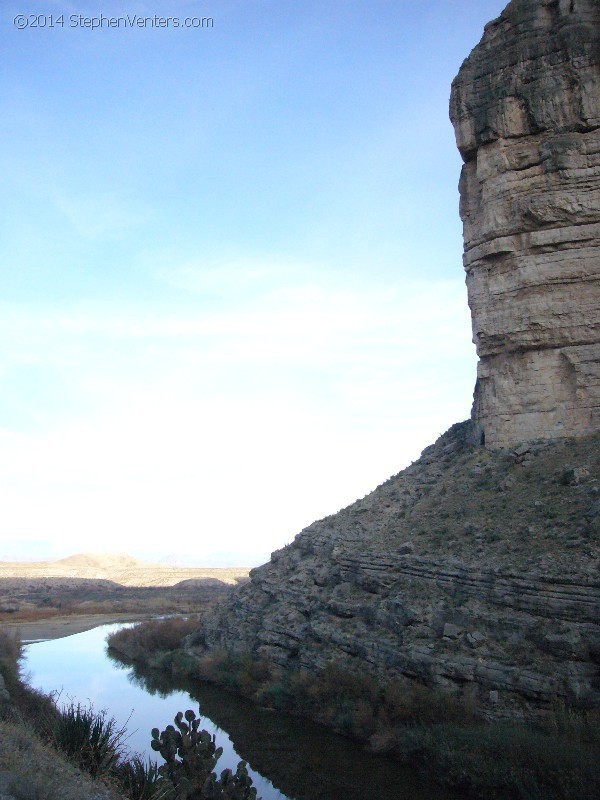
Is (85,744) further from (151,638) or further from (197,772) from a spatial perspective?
(151,638)

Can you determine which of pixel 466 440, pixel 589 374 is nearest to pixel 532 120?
pixel 589 374

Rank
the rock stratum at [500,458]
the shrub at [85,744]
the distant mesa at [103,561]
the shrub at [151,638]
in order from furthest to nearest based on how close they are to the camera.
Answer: the distant mesa at [103,561] < the shrub at [151,638] < the rock stratum at [500,458] < the shrub at [85,744]

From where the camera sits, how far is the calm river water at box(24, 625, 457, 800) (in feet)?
38.2

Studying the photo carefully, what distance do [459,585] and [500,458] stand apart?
18.4 ft

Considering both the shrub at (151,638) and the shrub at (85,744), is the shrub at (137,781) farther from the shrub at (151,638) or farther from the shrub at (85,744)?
the shrub at (151,638)

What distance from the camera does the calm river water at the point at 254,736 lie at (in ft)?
38.2

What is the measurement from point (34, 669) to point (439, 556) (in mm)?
15365

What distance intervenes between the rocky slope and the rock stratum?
5cm

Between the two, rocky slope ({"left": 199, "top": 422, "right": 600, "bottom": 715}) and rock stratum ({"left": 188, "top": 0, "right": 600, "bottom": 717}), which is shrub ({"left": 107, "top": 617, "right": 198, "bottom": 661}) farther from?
rocky slope ({"left": 199, "top": 422, "right": 600, "bottom": 715})

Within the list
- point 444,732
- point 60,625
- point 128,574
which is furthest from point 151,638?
point 128,574

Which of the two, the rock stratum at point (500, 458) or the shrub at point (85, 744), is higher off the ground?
the rock stratum at point (500, 458)

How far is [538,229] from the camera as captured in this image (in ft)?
63.1

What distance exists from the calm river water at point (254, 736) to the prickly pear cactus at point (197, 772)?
280cm

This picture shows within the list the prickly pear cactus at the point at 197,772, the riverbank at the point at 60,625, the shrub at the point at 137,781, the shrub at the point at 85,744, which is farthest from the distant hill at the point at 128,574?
the shrub at the point at 137,781
